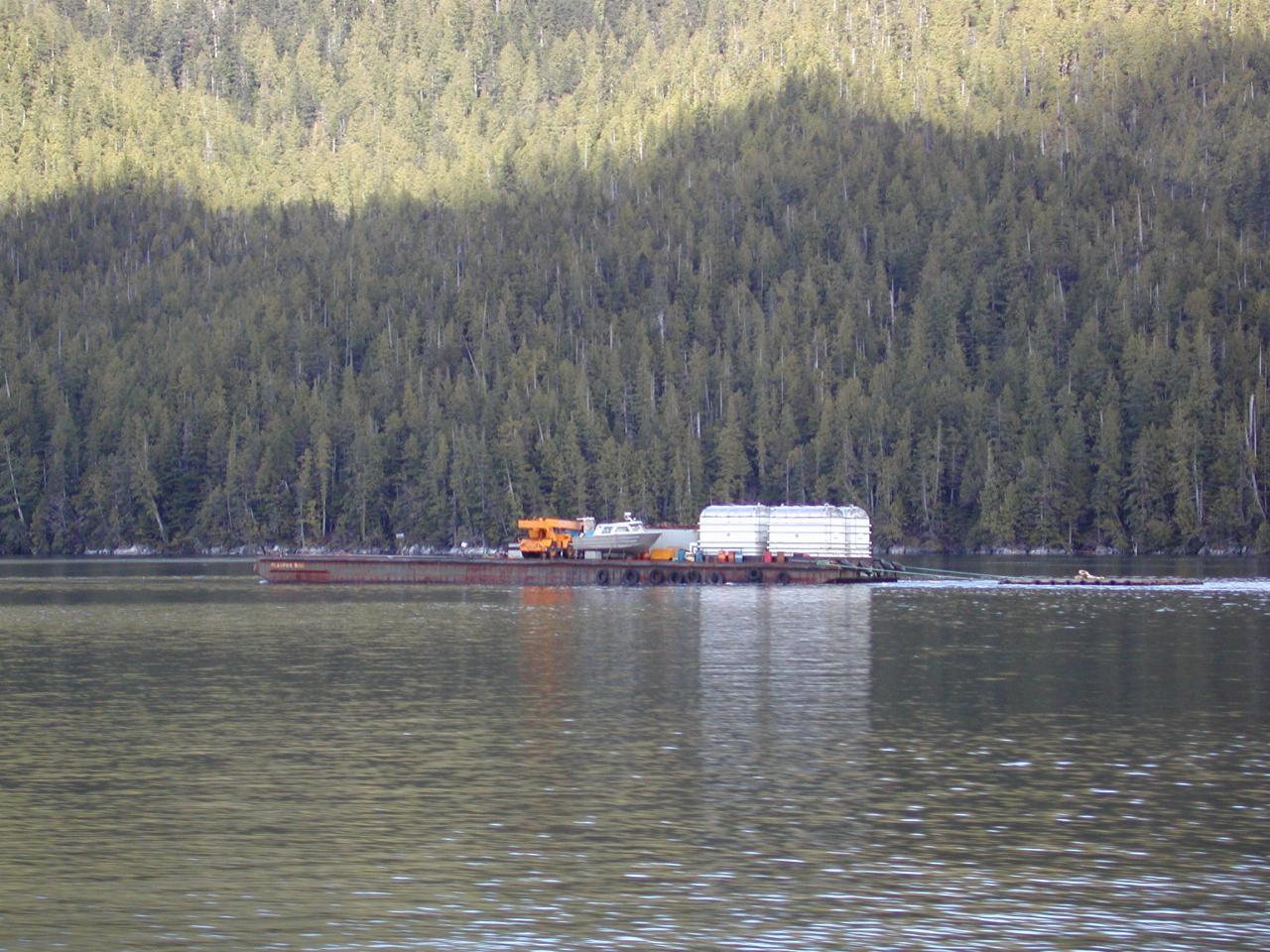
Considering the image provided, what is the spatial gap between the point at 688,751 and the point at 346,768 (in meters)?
8.24

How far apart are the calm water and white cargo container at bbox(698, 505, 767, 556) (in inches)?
2042

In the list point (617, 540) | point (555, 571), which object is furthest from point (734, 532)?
point (555, 571)

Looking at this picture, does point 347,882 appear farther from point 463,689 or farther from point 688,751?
point 463,689

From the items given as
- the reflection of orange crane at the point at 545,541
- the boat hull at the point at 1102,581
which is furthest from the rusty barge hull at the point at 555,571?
the boat hull at the point at 1102,581

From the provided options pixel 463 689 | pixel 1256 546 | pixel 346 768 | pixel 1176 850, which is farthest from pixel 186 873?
pixel 1256 546

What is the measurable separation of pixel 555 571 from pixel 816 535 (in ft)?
62.9

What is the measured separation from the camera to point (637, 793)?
35688mm

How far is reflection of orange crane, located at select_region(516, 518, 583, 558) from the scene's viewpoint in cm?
12681

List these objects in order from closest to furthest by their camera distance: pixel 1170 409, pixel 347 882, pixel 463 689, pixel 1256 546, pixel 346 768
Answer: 1. pixel 347 882
2. pixel 346 768
3. pixel 463 689
4. pixel 1256 546
5. pixel 1170 409

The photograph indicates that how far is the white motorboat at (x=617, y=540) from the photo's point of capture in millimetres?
127812

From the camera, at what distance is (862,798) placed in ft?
115

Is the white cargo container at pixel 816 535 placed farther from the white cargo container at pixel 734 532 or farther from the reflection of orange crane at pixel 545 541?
the reflection of orange crane at pixel 545 541

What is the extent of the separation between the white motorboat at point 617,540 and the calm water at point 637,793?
182 ft

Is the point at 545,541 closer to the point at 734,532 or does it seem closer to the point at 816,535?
the point at 734,532
